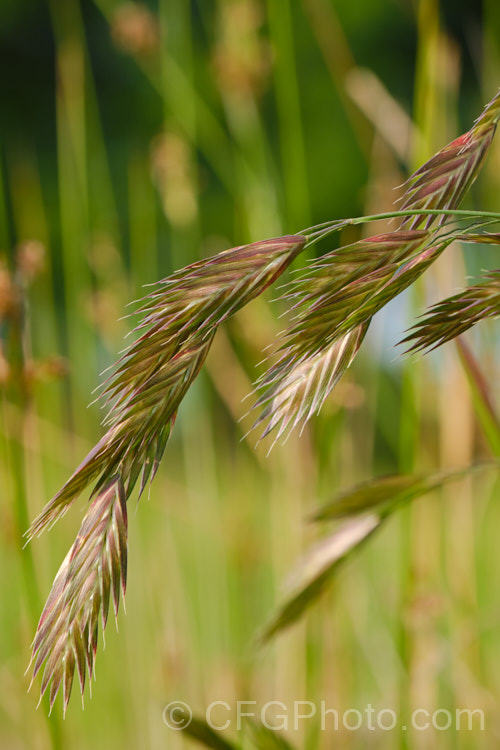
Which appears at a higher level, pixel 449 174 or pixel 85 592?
pixel 449 174

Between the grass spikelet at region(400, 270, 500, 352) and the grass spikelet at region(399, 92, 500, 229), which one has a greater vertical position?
the grass spikelet at region(399, 92, 500, 229)

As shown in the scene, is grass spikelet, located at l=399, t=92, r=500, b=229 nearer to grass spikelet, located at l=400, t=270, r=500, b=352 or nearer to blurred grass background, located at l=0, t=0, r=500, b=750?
grass spikelet, located at l=400, t=270, r=500, b=352

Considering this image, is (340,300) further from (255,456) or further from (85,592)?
(255,456)

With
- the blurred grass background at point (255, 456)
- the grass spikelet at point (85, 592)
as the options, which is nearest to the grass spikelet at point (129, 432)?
the grass spikelet at point (85, 592)

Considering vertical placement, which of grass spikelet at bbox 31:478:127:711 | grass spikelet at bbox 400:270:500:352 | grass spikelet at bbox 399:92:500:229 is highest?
grass spikelet at bbox 399:92:500:229

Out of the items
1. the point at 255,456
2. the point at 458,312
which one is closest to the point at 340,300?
the point at 458,312

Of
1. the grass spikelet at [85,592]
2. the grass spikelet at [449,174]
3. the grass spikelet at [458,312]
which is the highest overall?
the grass spikelet at [449,174]

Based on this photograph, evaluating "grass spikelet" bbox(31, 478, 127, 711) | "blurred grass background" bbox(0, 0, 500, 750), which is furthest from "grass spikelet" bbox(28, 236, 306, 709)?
"blurred grass background" bbox(0, 0, 500, 750)

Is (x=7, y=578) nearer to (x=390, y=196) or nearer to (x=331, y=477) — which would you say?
(x=331, y=477)

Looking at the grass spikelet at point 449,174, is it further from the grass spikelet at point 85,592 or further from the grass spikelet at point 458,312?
the grass spikelet at point 85,592

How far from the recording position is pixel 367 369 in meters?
0.81

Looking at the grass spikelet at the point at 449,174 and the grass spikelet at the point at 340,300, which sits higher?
the grass spikelet at the point at 449,174

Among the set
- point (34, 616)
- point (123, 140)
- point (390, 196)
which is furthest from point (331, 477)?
point (123, 140)

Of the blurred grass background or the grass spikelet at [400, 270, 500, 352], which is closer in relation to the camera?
the grass spikelet at [400, 270, 500, 352]
